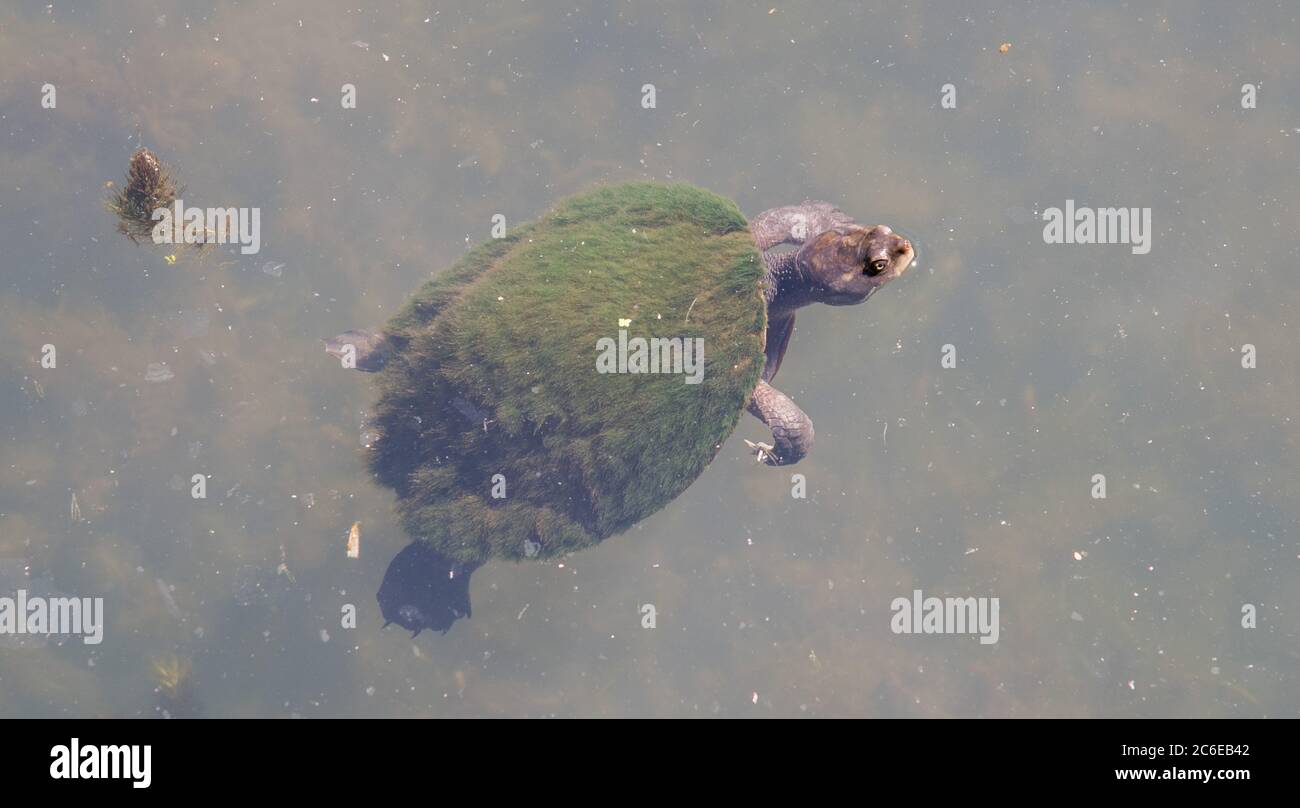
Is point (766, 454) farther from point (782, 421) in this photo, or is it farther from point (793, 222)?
point (793, 222)

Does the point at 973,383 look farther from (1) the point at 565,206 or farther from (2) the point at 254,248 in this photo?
(2) the point at 254,248

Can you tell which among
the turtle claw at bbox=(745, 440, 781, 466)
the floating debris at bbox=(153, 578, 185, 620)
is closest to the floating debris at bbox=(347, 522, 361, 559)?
the floating debris at bbox=(153, 578, 185, 620)

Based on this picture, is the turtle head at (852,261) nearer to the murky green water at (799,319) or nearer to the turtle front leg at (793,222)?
the turtle front leg at (793,222)

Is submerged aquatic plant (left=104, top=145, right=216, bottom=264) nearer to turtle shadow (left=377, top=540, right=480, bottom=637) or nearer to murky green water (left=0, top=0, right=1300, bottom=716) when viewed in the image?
murky green water (left=0, top=0, right=1300, bottom=716)

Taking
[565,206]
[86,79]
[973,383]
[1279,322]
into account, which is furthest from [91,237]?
[1279,322]

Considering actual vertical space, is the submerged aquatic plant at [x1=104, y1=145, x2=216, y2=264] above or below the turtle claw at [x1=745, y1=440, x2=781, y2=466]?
above

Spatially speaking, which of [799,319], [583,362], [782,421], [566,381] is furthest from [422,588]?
[799,319]

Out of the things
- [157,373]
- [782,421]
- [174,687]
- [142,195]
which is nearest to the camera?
[782,421]
